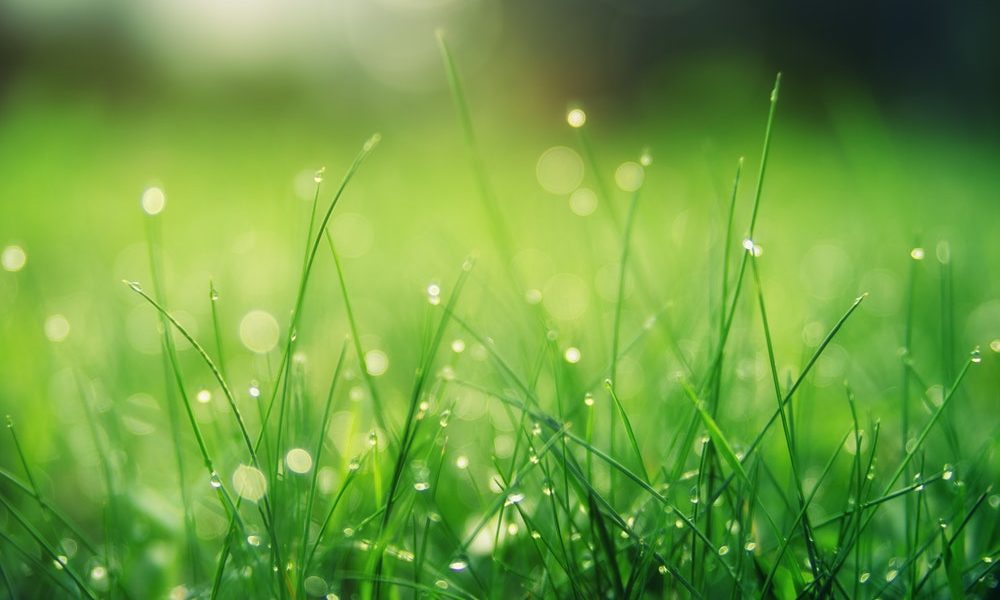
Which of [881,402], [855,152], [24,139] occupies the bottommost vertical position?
[881,402]

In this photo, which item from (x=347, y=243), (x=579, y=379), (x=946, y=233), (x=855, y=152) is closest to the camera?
(x=579, y=379)

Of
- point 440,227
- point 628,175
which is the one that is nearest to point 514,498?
point 440,227

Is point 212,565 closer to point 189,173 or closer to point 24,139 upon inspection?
point 24,139

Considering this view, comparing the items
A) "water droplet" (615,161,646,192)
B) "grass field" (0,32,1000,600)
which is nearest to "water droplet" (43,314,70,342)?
"grass field" (0,32,1000,600)

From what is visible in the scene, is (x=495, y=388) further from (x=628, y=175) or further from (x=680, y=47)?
(x=680, y=47)

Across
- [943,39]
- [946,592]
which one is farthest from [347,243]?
[943,39]

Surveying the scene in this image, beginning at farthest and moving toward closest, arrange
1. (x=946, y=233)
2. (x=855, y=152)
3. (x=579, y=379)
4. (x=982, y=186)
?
1. (x=982, y=186)
2. (x=855, y=152)
3. (x=946, y=233)
4. (x=579, y=379)

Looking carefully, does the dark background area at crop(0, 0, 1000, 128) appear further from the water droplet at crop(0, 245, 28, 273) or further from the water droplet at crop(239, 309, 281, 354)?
the water droplet at crop(239, 309, 281, 354)
